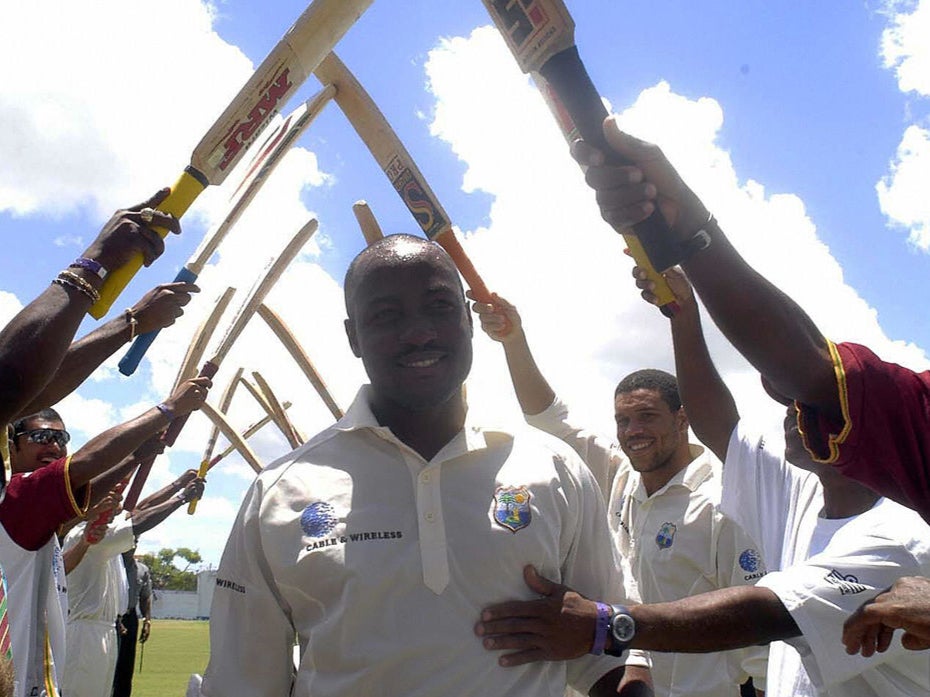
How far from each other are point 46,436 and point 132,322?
1.42 m

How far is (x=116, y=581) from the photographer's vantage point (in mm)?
7035

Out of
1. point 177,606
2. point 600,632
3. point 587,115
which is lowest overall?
point 600,632

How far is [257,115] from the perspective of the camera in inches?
116

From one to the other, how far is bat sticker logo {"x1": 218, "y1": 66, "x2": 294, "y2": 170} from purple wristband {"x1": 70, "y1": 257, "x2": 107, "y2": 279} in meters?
0.58

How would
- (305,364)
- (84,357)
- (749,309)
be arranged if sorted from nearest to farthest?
(749,309) → (84,357) → (305,364)

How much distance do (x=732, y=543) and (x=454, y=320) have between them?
7.82ft

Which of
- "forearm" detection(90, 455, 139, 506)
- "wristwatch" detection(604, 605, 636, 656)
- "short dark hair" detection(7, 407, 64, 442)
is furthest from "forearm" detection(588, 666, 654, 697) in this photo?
"short dark hair" detection(7, 407, 64, 442)

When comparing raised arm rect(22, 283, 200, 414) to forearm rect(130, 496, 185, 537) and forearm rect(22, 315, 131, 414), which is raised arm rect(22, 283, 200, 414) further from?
forearm rect(130, 496, 185, 537)

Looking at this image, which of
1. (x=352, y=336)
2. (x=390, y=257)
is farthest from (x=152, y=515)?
(x=390, y=257)

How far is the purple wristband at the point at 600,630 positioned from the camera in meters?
2.01

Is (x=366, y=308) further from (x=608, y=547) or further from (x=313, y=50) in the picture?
(x=313, y=50)

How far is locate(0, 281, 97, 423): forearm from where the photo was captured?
2211 mm

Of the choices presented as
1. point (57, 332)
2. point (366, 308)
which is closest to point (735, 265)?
point (366, 308)

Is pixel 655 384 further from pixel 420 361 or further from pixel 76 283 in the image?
pixel 76 283
